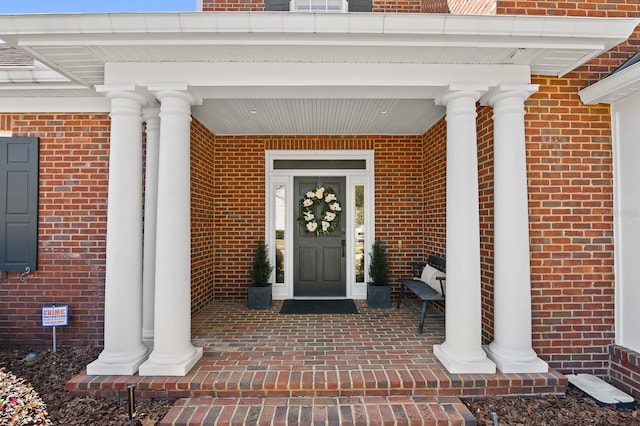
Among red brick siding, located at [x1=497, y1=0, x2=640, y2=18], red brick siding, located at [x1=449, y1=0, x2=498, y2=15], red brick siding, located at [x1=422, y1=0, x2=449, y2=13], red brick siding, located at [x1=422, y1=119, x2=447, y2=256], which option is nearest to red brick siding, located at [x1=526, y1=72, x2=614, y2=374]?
red brick siding, located at [x1=497, y1=0, x2=640, y2=18]

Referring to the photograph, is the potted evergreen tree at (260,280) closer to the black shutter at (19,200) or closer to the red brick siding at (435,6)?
the black shutter at (19,200)

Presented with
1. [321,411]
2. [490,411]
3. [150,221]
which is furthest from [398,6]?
[321,411]

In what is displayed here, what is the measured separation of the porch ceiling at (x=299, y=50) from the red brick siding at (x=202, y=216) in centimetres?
150

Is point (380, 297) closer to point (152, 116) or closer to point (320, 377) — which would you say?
point (320, 377)

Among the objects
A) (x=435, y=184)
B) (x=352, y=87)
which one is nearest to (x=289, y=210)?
(x=435, y=184)

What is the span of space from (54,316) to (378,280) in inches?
160

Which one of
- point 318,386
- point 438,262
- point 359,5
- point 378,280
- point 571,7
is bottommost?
point 318,386

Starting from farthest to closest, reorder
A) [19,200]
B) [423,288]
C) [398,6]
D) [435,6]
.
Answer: [398,6] → [435,6] → [423,288] → [19,200]

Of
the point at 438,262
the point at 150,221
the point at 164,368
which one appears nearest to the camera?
the point at 164,368

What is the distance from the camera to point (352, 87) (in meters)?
3.09

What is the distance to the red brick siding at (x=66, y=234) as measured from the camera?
12.5 ft

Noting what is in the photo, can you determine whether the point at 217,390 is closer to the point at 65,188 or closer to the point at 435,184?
the point at 65,188

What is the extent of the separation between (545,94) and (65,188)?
516cm

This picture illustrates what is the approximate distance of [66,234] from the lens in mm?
3805
